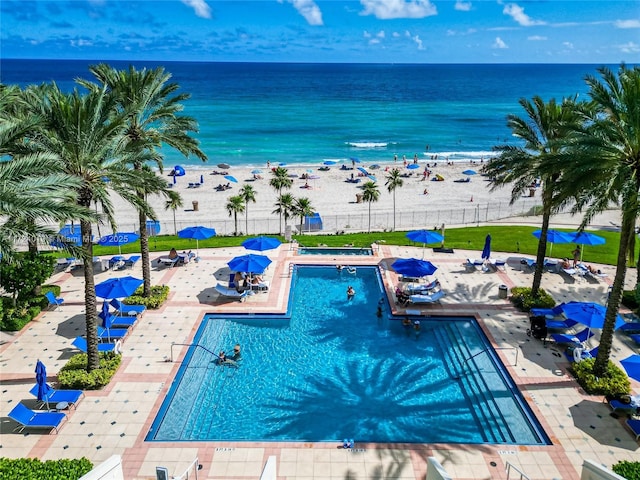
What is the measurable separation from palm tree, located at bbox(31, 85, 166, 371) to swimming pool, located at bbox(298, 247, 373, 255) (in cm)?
1544

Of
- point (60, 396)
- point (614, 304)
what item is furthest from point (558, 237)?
point (60, 396)

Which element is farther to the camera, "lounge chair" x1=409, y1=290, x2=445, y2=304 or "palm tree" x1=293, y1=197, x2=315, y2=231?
"palm tree" x1=293, y1=197, x2=315, y2=231

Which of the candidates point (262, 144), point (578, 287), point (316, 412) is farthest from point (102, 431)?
point (262, 144)

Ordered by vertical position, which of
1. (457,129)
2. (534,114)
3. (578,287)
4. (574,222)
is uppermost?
(457,129)

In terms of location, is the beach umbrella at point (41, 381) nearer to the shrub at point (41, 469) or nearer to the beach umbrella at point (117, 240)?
the shrub at point (41, 469)

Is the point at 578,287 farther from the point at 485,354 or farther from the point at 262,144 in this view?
the point at 262,144

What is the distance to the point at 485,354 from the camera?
20.5 metres

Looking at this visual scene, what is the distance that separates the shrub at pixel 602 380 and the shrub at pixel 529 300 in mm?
5114

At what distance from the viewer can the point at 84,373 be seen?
17938mm

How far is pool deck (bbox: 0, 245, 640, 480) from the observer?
47.0ft

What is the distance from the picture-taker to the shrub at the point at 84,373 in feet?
57.7

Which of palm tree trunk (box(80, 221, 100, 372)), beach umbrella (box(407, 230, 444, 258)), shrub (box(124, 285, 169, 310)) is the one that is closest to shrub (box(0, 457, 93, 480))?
palm tree trunk (box(80, 221, 100, 372))

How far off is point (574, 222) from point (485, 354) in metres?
25.5

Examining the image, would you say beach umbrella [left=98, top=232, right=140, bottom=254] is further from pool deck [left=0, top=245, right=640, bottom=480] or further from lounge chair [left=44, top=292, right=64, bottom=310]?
lounge chair [left=44, top=292, right=64, bottom=310]
